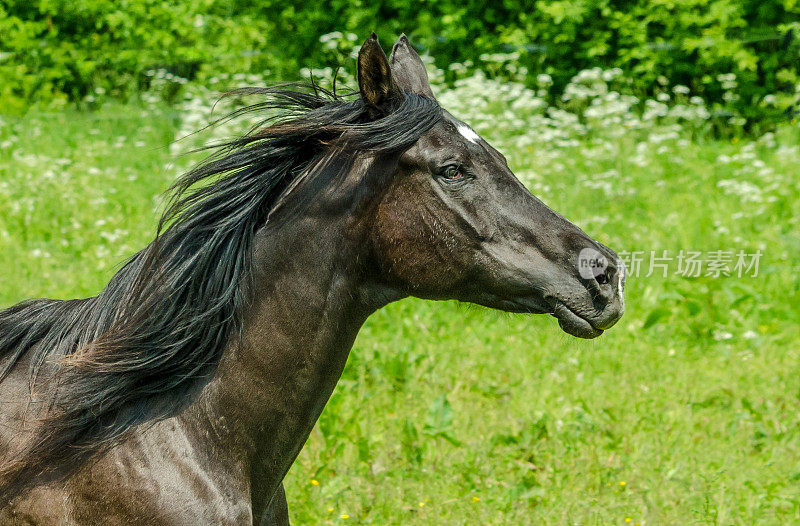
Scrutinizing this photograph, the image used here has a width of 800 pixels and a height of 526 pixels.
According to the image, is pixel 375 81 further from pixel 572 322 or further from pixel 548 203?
pixel 548 203

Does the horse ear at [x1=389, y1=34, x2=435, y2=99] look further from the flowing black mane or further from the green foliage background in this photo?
the green foliage background

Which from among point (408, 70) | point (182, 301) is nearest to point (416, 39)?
point (408, 70)

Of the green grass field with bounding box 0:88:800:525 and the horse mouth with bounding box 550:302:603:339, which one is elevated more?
the horse mouth with bounding box 550:302:603:339

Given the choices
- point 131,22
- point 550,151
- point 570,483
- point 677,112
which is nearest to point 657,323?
point 570,483

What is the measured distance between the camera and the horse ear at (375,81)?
2158mm

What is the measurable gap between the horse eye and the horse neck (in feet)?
0.88

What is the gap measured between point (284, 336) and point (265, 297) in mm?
112

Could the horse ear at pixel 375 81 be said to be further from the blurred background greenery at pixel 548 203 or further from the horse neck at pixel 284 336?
the blurred background greenery at pixel 548 203

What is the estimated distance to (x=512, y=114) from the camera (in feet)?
28.3

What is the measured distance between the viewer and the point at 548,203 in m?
7.46

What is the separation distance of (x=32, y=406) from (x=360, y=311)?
0.86 m

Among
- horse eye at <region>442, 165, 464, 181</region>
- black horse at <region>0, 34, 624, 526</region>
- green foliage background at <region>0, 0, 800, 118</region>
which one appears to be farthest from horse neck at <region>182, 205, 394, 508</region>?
green foliage background at <region>0, 0, 800, 118</region>

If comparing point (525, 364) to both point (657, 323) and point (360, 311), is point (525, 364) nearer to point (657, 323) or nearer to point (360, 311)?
point (657, 323)

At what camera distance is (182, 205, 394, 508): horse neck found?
7.44ft
